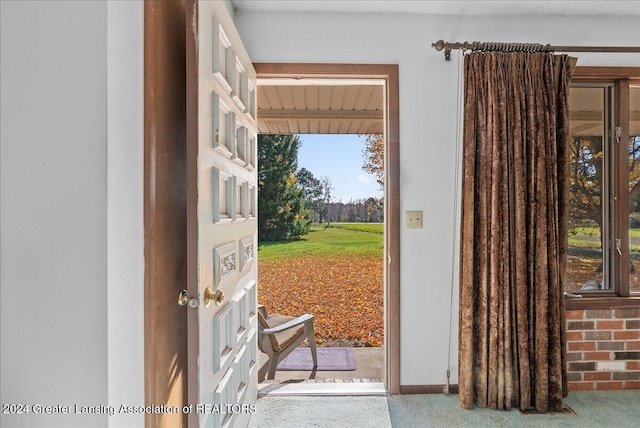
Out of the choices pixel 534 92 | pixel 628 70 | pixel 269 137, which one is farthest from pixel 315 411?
pixel 269 137

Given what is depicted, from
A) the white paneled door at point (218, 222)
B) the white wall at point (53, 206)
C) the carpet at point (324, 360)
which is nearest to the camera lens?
the white wall at point (53, 206)

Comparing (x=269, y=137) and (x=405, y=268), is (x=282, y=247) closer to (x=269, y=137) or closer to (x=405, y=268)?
(x=269, y=137)

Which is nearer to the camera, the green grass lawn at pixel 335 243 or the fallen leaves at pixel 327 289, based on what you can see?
the fallen leaves at pixel 327 289

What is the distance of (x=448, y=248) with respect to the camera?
2209mm

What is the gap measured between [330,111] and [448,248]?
6.31 ft

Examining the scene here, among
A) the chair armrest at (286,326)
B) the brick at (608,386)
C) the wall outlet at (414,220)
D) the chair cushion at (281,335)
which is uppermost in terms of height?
the wall outlet at (414,220)

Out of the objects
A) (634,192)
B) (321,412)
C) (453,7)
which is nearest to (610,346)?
(634,192)

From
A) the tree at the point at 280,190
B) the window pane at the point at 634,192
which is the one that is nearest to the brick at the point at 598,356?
the window pane at the point at 634,192

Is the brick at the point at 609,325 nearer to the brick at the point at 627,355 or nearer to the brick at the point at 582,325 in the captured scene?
the brick at the point at 582,325

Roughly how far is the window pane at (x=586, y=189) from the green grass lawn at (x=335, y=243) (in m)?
3.25

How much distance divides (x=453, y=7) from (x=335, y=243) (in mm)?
3871

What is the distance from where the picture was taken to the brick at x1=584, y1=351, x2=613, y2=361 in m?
2.23

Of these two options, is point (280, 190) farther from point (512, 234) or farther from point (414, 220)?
point (512, 234)

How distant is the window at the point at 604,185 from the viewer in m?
2.24
